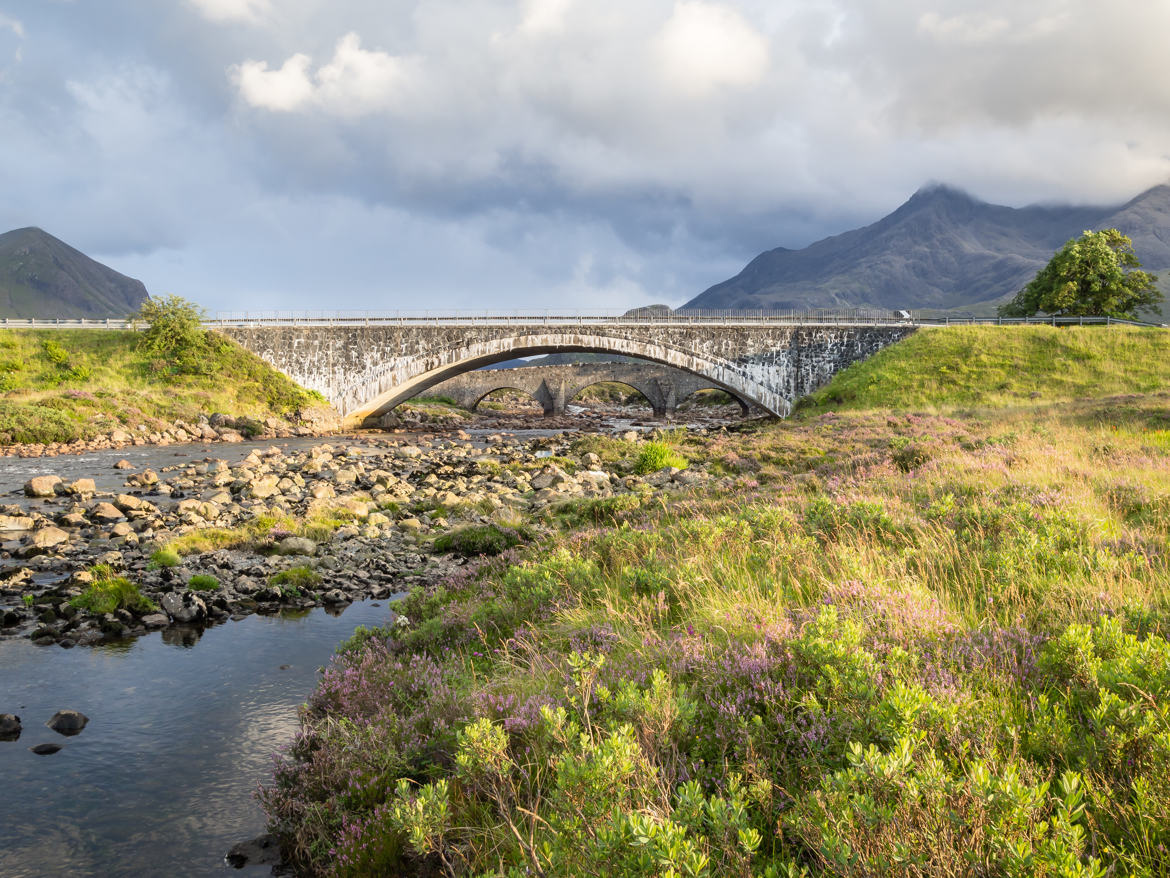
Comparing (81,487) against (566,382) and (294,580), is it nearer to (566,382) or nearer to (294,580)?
(294,580)

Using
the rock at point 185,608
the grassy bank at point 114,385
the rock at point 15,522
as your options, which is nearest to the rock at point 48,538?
the rock at point 15,522

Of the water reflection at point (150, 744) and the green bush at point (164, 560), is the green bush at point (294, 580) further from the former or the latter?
the green bush at point (164, 560)

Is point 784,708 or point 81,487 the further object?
point 81,487

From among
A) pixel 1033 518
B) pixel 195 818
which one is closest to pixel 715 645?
pixel 1033 518

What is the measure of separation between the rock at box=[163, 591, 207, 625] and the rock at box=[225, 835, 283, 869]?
22.5 feet

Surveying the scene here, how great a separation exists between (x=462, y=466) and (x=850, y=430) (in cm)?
1733

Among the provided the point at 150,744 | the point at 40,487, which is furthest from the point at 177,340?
the point at 150,744

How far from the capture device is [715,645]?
5.06 meters

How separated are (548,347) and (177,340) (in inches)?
1195

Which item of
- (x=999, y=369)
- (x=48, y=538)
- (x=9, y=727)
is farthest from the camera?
(x=999, y=369)

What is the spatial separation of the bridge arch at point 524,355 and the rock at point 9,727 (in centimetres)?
4954

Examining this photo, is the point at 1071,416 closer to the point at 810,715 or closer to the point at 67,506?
the point at 810,715

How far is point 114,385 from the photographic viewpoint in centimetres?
5016

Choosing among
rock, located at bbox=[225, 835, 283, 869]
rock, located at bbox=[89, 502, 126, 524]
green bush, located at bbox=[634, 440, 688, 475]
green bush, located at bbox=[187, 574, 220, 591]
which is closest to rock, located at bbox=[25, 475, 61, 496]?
rock, located at bbox=[89, 502, 126, 524]
